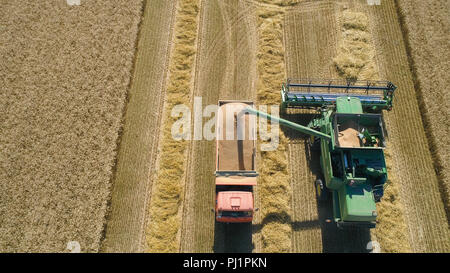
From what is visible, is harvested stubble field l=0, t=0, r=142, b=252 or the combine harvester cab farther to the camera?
harvested stubble field l=0, t=0, r=142, b=252

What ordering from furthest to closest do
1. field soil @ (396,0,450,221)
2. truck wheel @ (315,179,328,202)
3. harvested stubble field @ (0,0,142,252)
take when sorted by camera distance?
field soil @ (396,0,450,221)
harvested stubble field @ (0,0,142,252)
truck wheel @ (315,179,328,202)

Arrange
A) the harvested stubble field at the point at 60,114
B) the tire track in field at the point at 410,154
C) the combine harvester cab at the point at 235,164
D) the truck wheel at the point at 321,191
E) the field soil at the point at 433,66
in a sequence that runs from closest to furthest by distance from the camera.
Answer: the combine harvester cab at the point at 235,164, the tire track in field at the point at 410,154, the truck wheel at the point at 321,191, the harvested stubble field at the point at 60,114, the field soil at the point at 433,66

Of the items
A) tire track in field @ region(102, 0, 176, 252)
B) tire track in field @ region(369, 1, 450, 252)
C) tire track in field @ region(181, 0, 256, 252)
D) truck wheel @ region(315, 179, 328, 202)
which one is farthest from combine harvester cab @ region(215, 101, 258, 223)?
tire track in field @ region(369, 1, 450, 252)

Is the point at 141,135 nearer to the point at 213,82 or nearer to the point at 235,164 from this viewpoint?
the point at 213,82

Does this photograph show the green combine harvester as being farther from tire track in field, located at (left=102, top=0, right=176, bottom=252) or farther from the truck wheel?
tire track in field, located at (left=102, top=0, right=176, bottom=252)

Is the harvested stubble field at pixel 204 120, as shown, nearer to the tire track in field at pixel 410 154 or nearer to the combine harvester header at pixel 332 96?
the tire track in field at pixel 410 154

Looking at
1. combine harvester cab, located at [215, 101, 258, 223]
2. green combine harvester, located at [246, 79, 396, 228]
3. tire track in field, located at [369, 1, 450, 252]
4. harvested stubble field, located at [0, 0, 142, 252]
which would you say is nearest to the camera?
combine harvester cab, located at [215, 101, 258, 223]

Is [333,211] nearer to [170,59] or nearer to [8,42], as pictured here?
[170,59]

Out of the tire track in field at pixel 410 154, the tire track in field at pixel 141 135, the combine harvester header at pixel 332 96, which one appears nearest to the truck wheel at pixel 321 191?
the tire track in field at pixel 410 154

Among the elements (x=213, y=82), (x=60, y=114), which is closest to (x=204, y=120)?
(x=213, y=82)
